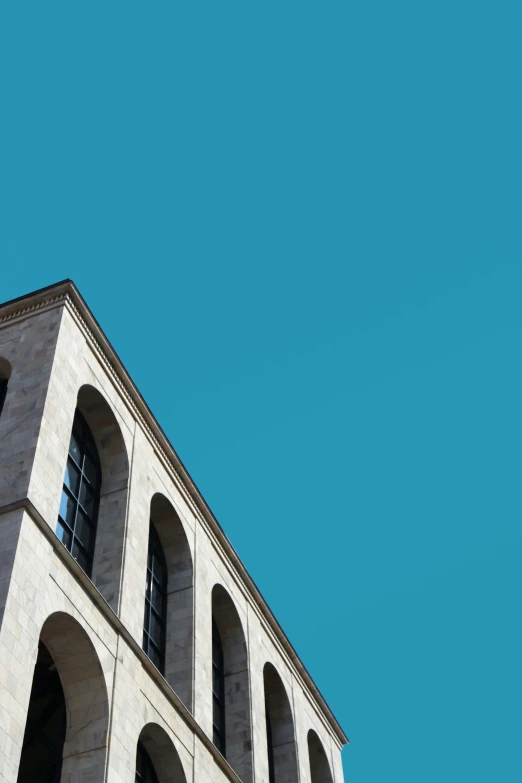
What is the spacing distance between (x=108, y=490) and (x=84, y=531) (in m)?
1.65

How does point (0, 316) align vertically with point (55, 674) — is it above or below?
above

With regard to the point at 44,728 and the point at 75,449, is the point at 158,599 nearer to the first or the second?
the point at 75,449

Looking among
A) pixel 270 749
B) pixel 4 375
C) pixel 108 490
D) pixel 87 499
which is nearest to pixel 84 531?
pixel 87 499

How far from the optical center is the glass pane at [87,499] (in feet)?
84.4

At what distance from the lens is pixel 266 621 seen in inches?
1358

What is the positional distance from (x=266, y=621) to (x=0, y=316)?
13283 millimetres

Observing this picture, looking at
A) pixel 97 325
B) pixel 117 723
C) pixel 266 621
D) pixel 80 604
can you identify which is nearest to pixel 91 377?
pixel 97 325

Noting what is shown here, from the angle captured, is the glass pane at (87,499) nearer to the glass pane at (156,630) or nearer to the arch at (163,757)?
→ the glass pane at (156,630)

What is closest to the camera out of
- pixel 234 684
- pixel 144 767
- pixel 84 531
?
pixel 144 767

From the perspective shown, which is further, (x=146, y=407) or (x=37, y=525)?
(x=146, y=407)

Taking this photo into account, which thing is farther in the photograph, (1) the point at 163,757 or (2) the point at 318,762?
(2) the point at 318,762

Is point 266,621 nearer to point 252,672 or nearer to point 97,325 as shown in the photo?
point 252,672

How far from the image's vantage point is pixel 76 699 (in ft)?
71.6

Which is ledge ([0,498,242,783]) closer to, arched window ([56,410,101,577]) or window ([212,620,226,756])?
window ([212,620,226,756])
